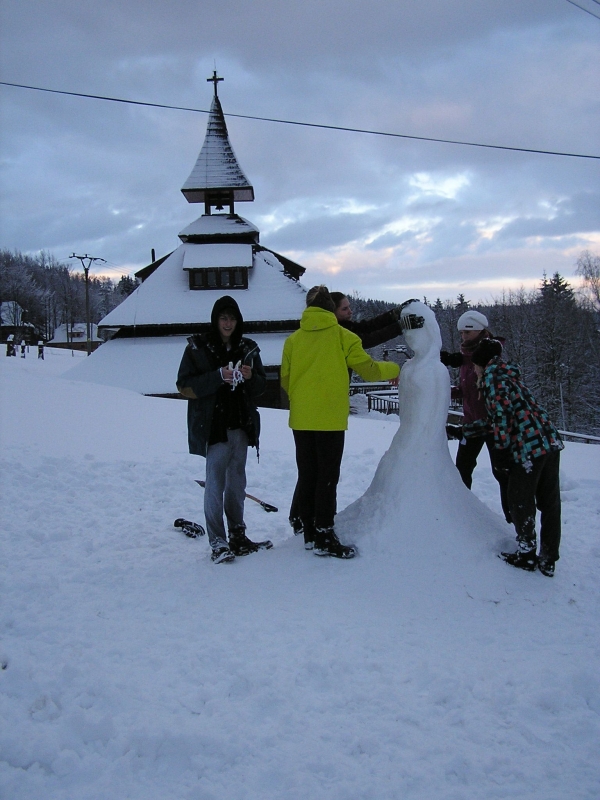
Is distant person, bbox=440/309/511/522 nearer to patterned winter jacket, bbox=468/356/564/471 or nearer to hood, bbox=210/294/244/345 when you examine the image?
patterned winter jacket, bbox=468/356/564/471

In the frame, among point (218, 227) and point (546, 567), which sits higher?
point (218, 227)

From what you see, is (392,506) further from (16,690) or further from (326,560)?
(16,690)

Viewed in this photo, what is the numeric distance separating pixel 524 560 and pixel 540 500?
409 millimetres

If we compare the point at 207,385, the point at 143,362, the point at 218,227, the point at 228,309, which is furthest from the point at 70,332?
the point at 207,385

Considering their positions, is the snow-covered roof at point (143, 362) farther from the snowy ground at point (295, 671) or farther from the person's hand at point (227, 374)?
the person's hand at point (227, 374)

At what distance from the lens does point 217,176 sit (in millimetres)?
22688

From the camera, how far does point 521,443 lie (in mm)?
3402

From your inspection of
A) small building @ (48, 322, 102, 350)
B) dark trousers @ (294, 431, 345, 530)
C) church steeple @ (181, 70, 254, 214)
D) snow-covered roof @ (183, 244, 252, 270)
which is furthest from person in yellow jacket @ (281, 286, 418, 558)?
small building @ (48, 322, 102, 350)

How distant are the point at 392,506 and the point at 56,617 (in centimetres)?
213

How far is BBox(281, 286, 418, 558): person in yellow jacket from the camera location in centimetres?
355

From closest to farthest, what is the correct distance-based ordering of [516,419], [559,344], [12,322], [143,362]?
[516,419], [143,362], [559,344], [12,322]

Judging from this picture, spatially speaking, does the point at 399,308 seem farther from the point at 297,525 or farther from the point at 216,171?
the point at 216,171

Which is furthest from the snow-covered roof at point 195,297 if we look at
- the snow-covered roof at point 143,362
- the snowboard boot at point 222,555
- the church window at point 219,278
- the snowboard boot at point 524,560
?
the snowboard boot at point 524,560

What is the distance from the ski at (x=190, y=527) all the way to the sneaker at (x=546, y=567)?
265 cm
